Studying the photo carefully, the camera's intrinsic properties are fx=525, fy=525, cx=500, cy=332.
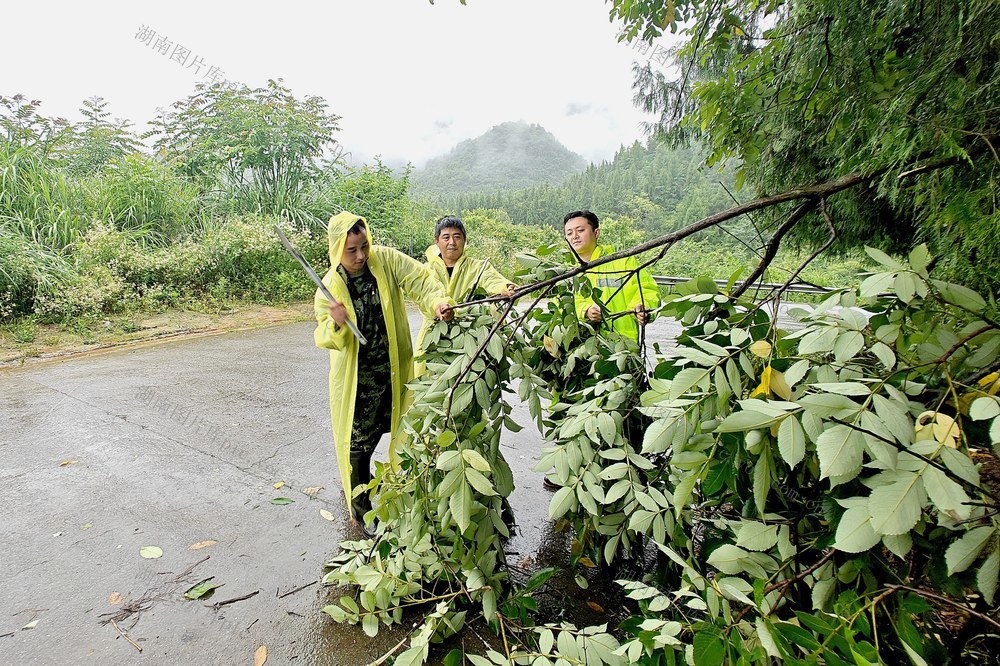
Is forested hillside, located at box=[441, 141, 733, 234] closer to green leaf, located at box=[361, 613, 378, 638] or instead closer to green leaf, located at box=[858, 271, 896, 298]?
green leaf, located at box=[361, 613, 378, 638]

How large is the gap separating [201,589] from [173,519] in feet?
2.40

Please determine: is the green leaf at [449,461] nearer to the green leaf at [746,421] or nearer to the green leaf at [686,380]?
the green leaf at [686,380]

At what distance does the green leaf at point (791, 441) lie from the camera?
2.70 ft

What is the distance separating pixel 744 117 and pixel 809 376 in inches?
64.9

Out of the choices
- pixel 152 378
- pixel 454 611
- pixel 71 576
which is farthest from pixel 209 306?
pixel 454 611

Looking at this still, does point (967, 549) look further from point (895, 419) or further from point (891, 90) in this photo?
point (891, 90)

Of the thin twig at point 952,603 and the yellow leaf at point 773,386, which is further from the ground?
the yellow leaf at point 773,386

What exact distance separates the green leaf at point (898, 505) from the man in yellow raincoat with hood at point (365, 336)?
6.51 ft

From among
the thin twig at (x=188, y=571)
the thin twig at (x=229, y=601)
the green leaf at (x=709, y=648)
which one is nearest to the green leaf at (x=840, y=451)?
the green leaf at (x=709, y=648)

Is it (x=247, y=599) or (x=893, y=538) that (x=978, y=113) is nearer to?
(x=893, y=538)

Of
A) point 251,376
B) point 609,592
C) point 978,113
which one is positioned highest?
point 978,113

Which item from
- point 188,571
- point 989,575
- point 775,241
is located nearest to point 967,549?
point 989,575

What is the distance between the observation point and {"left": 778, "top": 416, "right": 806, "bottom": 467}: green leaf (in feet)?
2.70

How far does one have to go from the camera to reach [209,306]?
8430mm
